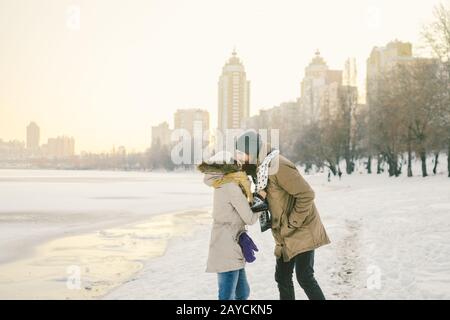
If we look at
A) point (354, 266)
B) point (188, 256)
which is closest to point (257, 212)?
point (354, 266)

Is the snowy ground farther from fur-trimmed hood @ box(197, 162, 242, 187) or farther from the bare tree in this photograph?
the bare tree

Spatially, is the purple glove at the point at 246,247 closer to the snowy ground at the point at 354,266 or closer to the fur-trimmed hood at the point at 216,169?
the fur-trimmed hood at the point at 216,169

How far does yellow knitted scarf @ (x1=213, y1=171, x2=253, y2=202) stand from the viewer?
4.80m

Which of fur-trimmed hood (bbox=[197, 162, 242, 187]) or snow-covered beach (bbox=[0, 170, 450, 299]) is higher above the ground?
fur-trimmed hood (bbox=[197, 162, 242, 187])

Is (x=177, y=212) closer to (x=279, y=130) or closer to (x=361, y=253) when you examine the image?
(x=361, y=253)

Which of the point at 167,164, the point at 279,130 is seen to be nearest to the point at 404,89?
the point at 279,130

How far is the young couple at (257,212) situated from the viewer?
479 cm

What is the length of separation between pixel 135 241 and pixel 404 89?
32.4 m

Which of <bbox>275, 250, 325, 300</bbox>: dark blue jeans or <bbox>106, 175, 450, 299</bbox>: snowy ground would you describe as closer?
<bbox>275, 250, 325, 300</bbox>: dark blue jeans

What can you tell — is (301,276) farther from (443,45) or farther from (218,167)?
(443,45)

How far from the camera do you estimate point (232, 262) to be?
16.0 ft

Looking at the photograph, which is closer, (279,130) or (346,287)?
(346,287)

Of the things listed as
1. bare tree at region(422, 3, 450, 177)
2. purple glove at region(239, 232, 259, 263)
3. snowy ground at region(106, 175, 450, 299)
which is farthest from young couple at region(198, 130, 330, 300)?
bare tree at region(422, 3, 450, 177)

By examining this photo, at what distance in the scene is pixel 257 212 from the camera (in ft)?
16.0
